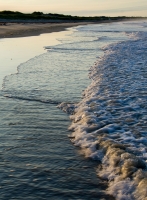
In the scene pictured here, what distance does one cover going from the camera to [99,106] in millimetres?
7875

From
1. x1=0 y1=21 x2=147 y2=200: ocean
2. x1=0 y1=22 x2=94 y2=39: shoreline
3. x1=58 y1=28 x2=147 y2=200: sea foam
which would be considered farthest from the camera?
x1=0 y1=22 x2=94 y2=39: shoreline

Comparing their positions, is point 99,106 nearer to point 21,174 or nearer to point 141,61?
point 21,174

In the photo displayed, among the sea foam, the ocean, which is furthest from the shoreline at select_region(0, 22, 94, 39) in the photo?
the sea foam

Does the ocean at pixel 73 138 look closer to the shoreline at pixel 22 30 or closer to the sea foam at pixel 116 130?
the sea foam at pixel 116 130

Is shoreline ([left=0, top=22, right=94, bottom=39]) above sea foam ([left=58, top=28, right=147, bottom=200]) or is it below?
above

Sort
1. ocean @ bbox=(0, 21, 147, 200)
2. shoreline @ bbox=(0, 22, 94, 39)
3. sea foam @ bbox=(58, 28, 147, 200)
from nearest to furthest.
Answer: ocean @ bbox=(0, 21, 147, 200), sea foam @ bbox=(58, 28, 147, 200), shoreline @ bbox=(0, 22, 94, 39)

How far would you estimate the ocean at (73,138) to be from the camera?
4.41 meters

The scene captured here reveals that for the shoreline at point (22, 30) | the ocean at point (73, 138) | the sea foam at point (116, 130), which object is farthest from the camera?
the shoreline at point (22, 30)

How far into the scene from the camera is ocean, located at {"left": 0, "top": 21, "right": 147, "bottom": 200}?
4.41m

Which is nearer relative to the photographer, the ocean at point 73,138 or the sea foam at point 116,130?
the ocean at point 73,138

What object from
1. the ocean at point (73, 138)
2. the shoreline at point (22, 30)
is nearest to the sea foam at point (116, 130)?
the ocean at point (73, 138)

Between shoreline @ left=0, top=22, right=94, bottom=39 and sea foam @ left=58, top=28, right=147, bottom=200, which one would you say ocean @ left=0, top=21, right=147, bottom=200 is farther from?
shoreline @ left=0, top=22, right=94, bottom=39

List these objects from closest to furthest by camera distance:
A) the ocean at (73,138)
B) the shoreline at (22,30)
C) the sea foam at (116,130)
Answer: the ocean at (73,138), the sea foam at (116,130), the shoreline at (22,30)

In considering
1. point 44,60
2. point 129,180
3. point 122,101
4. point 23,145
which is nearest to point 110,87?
point 122,101
